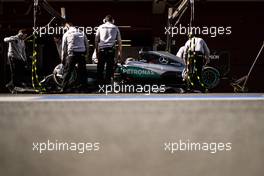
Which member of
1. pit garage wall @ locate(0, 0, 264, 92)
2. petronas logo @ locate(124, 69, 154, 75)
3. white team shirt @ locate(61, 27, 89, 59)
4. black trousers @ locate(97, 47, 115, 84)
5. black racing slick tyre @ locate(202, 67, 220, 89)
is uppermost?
pit garage wall @ locate(0, 0, 264, 92)

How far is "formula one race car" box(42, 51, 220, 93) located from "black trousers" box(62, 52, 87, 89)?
22.1 inches

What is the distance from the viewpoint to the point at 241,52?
402 inches

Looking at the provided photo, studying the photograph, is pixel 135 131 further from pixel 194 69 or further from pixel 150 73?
pixel 150 73

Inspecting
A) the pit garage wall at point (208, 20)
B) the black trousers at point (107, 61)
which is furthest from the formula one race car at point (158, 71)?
the pit garage wall at point (208, 20)

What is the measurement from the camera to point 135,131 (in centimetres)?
137

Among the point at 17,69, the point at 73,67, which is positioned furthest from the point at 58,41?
the point at 73,67

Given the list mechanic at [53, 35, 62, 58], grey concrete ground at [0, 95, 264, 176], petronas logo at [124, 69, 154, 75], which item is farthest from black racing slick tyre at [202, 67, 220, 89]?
grey concrete ground at [0, 95, 264, 176]

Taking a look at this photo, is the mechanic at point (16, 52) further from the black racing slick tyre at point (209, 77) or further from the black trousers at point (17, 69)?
the black racing slick tyre at point (209, 77)

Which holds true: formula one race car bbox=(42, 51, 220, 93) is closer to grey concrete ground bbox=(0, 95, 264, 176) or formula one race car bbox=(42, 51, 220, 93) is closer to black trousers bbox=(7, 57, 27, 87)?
black trousers bbox=(7, 57, 27, 87)

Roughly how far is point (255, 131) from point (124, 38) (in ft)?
26.6

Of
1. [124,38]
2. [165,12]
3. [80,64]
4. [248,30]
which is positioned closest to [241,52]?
[248,30]

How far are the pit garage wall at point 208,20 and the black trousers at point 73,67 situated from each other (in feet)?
15.6

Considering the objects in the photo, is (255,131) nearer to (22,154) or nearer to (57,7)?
(22,154)

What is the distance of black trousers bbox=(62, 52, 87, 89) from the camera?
5285mm
